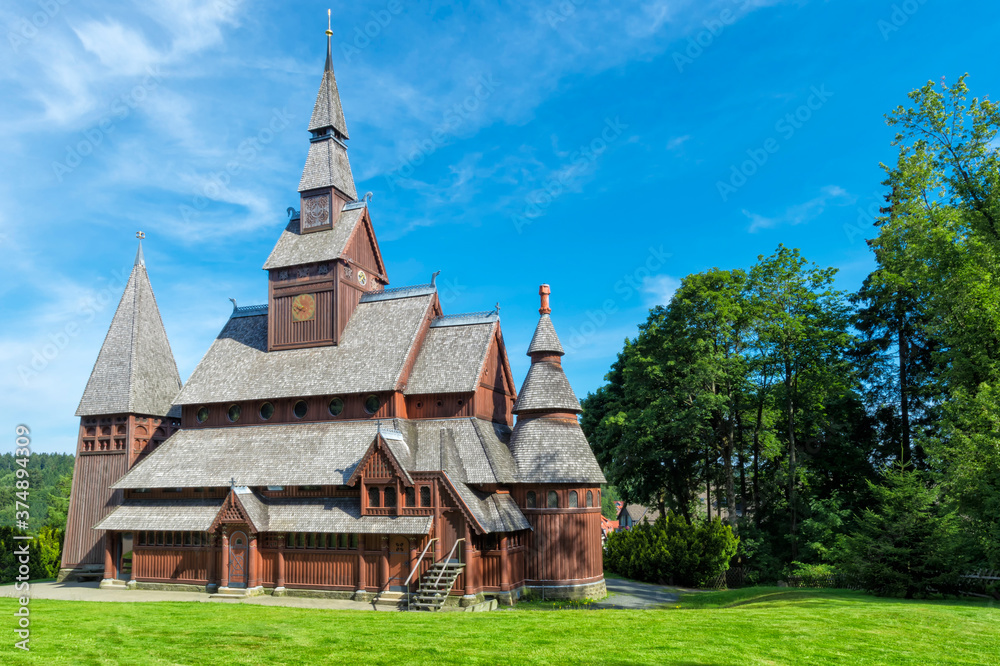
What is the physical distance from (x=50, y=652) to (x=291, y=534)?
48.3 feet

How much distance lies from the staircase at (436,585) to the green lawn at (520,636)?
172 inches

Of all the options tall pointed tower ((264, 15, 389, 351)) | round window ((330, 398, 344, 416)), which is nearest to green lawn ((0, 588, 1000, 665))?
round window ((330, 398, 344, 416))

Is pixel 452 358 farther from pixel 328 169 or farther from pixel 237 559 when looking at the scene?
pixel 328 169

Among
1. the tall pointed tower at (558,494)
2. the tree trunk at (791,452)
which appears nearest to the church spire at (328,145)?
the tall pointed tower at (558,494)

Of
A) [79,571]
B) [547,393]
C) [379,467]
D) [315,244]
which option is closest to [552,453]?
[547,393]

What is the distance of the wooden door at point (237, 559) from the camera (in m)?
28.0

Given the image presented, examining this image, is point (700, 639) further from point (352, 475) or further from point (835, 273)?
point (835, 273)

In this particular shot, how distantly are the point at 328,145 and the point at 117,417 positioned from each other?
1747 cm

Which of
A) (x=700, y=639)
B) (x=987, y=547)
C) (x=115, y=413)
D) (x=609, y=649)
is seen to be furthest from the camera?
(x=115, y=413)

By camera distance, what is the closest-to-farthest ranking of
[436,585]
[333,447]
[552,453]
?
[436,585] → [552,453] → [333,447]

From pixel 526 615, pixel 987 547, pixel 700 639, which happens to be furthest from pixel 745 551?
pixel 700 639

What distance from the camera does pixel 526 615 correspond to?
19.1 metres

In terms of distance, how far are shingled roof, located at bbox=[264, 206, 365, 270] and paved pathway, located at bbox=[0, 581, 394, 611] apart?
1552cm

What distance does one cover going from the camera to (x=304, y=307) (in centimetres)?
3453
